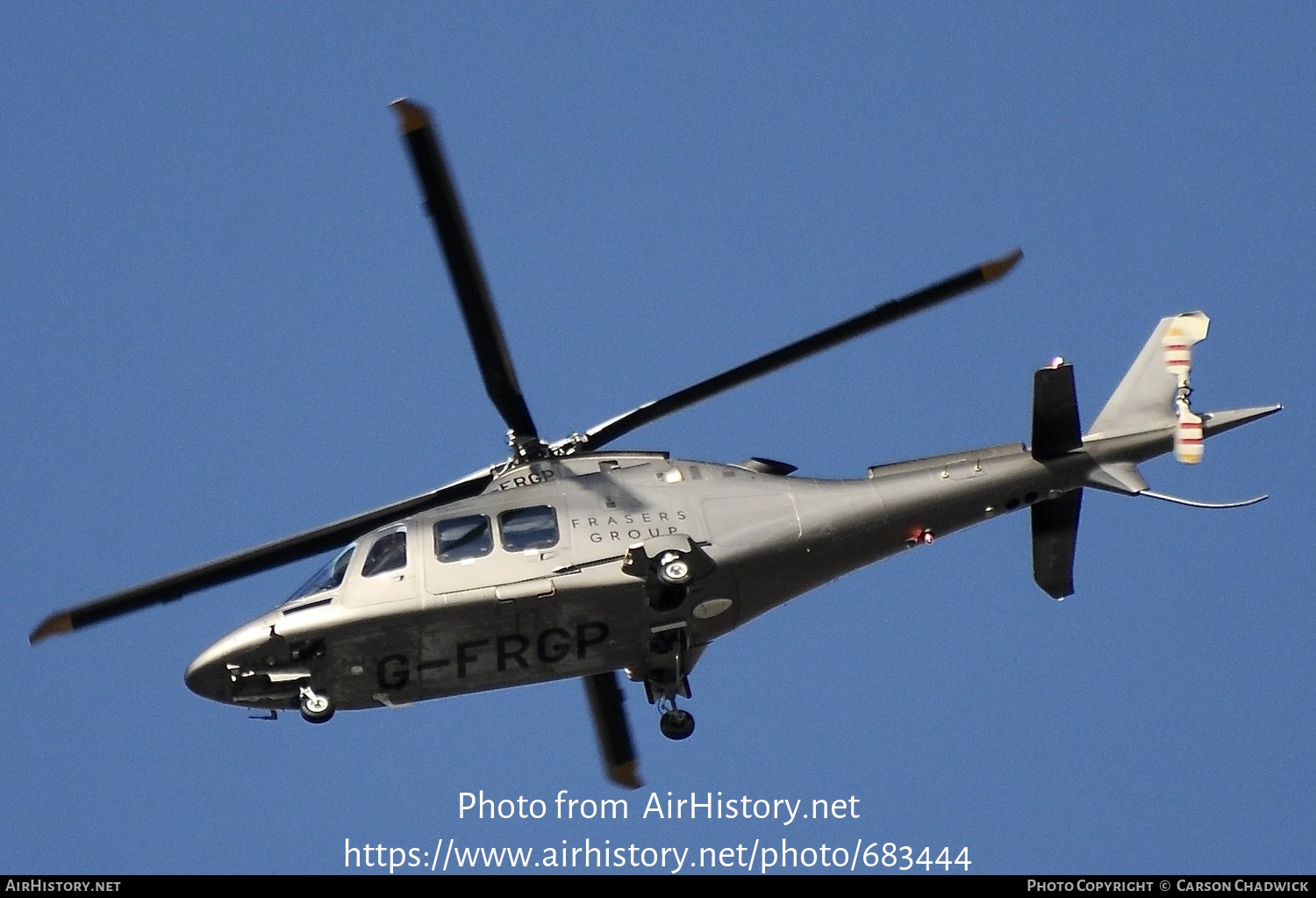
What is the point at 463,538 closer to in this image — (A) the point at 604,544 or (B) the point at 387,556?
(B) the point at 387,556

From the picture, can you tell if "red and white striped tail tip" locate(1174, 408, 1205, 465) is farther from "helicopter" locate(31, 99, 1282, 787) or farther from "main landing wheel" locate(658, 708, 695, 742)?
"main landing wheel" locate(658, 708, 695, 742)

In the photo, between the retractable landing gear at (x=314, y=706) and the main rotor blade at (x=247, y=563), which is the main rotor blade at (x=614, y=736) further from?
the retractable landing gear at (x=314, y=706)

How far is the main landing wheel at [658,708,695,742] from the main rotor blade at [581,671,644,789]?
1.82 meters

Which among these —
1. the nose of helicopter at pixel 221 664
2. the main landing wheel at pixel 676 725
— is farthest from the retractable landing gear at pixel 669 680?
the nose of helicopter at pixel 221 664

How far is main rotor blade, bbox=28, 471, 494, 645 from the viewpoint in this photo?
18281 mm

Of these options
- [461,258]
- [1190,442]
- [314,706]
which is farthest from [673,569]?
[1190,442]

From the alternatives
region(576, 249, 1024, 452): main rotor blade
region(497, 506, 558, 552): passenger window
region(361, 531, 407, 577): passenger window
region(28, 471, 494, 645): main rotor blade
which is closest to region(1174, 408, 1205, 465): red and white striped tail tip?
region(576, 249, 1024, 452): main rotor blade

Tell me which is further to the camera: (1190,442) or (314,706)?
(1190,442)

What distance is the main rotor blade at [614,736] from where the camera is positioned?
20.1 meters

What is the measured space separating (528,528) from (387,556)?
4.81 feet

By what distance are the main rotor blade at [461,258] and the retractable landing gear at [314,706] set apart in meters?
3.48

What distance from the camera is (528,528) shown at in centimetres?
1784

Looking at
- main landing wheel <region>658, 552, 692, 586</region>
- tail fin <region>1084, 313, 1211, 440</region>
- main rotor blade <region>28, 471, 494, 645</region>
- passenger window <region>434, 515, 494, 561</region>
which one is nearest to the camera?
main landing wheel <region>658, 552, 692, 586</region>
